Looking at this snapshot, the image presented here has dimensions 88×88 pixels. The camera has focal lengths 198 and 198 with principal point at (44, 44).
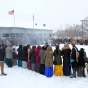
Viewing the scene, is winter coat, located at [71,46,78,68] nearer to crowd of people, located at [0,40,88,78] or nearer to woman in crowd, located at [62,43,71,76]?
crowd of people, located at [0,40,88,78]

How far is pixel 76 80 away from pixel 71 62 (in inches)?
44.9

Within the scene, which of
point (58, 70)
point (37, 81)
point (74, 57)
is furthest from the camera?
point (58, 70)

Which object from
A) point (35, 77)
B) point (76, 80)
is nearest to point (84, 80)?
point (76, 80)

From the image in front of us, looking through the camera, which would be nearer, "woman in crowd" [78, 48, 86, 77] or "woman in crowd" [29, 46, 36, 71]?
"woman in crowd" [78, 48, 86, 77]

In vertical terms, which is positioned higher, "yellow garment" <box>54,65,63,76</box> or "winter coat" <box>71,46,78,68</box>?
"winter coat" <box>71,46,78,68</box>

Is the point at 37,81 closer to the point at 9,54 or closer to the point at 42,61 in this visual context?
the point at 42,61

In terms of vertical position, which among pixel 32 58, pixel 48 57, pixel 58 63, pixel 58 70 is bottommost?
pixel 58 70

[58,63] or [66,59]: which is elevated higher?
[66,59]

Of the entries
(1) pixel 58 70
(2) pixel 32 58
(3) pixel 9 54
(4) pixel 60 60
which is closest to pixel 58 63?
(4) pixel 60 60

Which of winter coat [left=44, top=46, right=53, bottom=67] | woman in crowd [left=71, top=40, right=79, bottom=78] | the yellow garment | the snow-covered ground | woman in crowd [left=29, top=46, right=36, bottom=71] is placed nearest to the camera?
the snow-covered ground

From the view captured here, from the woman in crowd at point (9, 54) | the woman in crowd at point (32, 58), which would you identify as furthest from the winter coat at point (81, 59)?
the woman in crowd at point (9, 54)

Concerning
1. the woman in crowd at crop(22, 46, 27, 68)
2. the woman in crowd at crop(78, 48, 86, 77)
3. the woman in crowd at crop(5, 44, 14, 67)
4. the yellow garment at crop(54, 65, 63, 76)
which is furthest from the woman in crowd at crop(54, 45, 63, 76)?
the woman in crowd at crop(5, 44, 14, 67)

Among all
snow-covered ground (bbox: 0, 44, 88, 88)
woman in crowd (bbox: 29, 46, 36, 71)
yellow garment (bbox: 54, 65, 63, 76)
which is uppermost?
woman in crowd (bbox: 29, 46, 36, 71)

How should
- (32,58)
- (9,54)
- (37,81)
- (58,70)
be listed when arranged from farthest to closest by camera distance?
1. (9,54)
2. (32,58)
3. (58,70)
4. (37,81)
